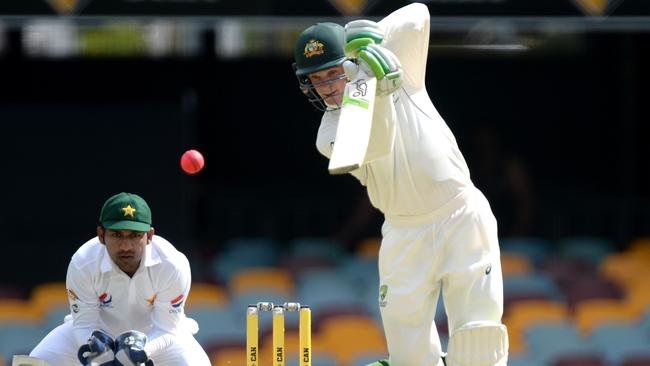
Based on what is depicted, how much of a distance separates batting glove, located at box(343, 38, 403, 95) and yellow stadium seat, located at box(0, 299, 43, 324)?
4845 mm

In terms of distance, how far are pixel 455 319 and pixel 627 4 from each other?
4219 mm

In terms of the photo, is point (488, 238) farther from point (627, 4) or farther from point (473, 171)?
point (473, 171)

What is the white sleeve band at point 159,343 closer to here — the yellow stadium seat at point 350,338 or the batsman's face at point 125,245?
the batsman's face at point 125,245

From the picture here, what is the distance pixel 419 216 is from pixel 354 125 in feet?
2.11

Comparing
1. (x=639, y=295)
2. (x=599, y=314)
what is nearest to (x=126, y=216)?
(x=599, y=314)

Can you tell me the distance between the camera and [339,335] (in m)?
9.76

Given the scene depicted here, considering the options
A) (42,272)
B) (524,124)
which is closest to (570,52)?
(524,124)

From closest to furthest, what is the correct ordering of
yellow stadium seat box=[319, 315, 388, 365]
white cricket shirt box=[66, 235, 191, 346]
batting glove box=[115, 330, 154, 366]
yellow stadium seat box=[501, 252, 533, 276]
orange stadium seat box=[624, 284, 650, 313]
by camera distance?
1. batting glove box=[115, 330, 154, 366]
2. white cricket shirt box=[66, 235, 191, 346]
3. yellow stadium seat box=[319, 315, 388, 365]
4. orange stadium seat box=[624, 284, 650, 313]
5. yellow stadium seat box=[501, 252, 533, 276]

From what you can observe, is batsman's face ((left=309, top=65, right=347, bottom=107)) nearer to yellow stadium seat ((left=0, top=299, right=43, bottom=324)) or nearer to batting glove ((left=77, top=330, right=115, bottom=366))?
batting glove ((left=77, top=330, right=115, bottom=366))

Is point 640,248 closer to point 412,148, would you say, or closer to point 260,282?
point 260,282

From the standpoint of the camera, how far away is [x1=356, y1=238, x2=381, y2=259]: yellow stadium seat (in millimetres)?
12324

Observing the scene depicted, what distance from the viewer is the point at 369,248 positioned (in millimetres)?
12523

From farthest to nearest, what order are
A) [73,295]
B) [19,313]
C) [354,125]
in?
[19,313] < [73,295] < [354,125]

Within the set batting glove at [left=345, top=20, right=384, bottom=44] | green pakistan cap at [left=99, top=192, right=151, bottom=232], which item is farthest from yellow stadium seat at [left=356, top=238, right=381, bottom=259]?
batting glove at [left=345, top=20, right=384, bottom=44]
